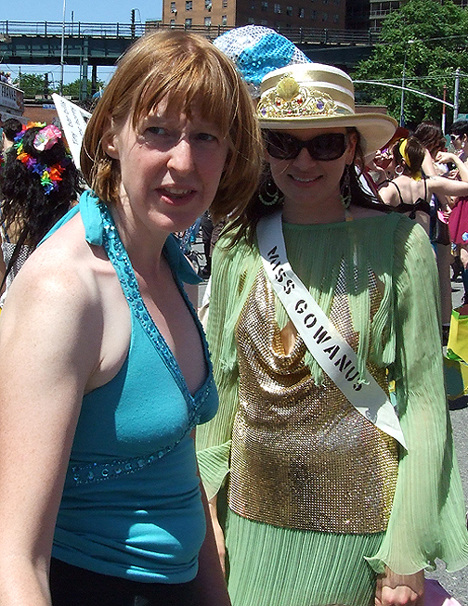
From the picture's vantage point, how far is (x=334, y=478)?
207 centimetres

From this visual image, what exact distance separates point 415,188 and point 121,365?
561 cm

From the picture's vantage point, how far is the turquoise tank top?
1238 millimetres

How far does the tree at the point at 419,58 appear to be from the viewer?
2507 inches

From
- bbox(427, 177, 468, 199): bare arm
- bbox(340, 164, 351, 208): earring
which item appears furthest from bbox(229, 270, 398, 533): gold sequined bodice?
bbox(427, 177, 468, 199): bare arm

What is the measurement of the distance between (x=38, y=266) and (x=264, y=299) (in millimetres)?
1056

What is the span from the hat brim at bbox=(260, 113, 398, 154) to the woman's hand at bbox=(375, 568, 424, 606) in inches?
44.3

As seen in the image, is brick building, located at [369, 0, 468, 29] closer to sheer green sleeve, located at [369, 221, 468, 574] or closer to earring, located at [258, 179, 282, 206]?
earring, located at [258, 179, 282, 206]

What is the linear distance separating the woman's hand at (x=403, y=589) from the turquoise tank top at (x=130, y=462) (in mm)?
806

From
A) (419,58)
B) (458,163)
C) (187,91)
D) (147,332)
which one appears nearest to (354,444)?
(147,332)

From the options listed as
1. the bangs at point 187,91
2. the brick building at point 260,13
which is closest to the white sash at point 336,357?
the bangs at point 187,91

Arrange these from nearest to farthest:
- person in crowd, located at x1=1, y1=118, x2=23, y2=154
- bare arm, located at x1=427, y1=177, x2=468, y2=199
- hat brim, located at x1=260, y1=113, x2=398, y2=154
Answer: hat brim, located at x1=260, y1=113, x2=398, y2=154
bare arm, located at x1=427, y1=177, x2=468, y2=199
person in crowd, located at x1=1, y1=118, x2=23, y2=154

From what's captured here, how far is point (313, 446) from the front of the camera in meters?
2.06

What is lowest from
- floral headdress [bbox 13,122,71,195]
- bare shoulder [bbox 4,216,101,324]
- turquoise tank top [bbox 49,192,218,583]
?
floral headdress [bbox 13,122,71,195]

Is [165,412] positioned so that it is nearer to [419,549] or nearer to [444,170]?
[419,549]
